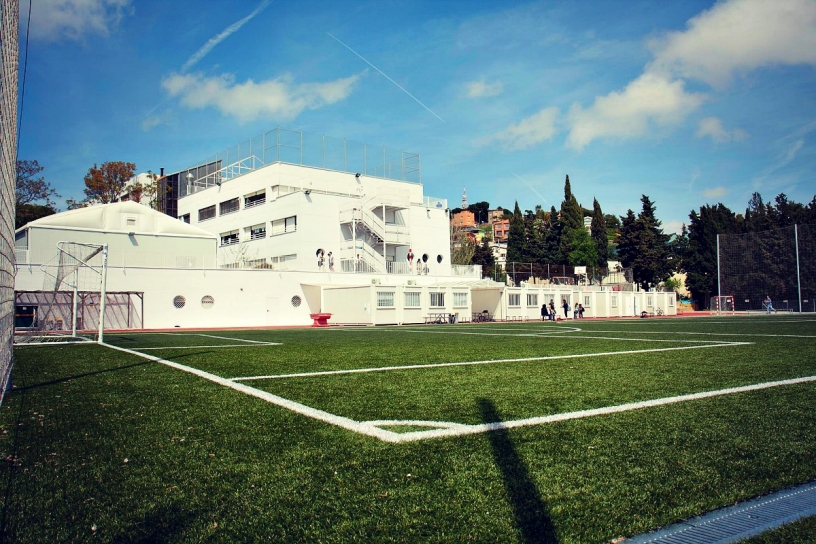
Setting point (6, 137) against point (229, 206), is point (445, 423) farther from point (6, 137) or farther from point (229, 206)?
point (229, 206)

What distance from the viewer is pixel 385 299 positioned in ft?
113

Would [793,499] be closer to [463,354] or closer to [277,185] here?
[463,354]

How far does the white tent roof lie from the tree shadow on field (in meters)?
37.6

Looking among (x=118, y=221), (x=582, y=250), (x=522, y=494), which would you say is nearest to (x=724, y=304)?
(x=582, y=250)

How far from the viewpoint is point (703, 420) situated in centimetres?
476

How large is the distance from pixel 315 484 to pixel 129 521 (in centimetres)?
95

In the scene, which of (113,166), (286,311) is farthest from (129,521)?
(113,166)

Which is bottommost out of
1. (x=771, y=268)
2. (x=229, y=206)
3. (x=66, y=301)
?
(x=66, y=301)

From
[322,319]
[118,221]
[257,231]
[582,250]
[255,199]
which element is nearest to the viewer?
[322,319]

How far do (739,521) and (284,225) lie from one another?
46235 mm

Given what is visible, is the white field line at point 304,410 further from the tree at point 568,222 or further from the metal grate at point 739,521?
the tree at point 568,222

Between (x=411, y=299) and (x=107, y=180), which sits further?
(x=107, y=180)

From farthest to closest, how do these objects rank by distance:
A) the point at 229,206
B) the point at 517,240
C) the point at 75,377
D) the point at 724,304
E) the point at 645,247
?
the point at 517,240 → the point at 645,247 → the point at 724,304 → the point at 229,206 → the point at 75,377

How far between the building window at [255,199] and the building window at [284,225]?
2.76 m
